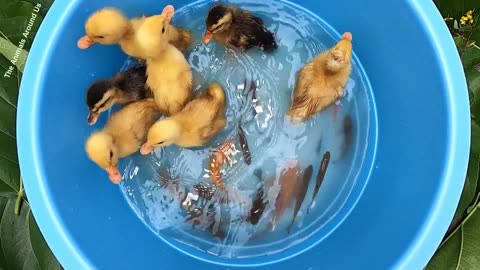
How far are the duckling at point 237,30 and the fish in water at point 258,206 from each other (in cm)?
33

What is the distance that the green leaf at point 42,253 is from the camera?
1592mm

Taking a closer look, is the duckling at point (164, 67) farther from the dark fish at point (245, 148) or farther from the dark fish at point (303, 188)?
the dark fish at point (303, 188)

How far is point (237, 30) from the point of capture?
158 centimetres

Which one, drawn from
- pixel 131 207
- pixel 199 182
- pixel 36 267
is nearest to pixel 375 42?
pixel 199 182

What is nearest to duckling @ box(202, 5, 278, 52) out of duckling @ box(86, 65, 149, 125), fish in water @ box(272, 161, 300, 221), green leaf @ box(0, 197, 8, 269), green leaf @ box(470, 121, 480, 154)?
duckling @ box(86, 65, 149, 125)

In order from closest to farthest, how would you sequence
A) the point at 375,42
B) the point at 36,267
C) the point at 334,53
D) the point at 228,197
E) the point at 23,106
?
the point at 23,106
the point at 334,53
the point at 375,42
the point at 36,267
the point at 228,197

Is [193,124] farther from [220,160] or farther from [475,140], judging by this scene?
[475,140]

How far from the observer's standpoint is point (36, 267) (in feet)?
5.33

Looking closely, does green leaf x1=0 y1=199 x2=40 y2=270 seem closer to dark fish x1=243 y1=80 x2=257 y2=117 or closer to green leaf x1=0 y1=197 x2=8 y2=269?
green leaf x1=0 y1=197 x2=8 y2=269

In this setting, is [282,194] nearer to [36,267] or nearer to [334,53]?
[334,53]

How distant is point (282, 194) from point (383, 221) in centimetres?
35

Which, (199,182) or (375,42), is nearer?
(375,42)

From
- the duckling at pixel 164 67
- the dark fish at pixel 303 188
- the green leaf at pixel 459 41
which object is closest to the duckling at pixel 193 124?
the duckling at pixel 164 67

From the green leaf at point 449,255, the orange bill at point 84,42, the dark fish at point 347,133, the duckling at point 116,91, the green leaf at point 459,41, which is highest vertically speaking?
the orange bill at point 84,42
